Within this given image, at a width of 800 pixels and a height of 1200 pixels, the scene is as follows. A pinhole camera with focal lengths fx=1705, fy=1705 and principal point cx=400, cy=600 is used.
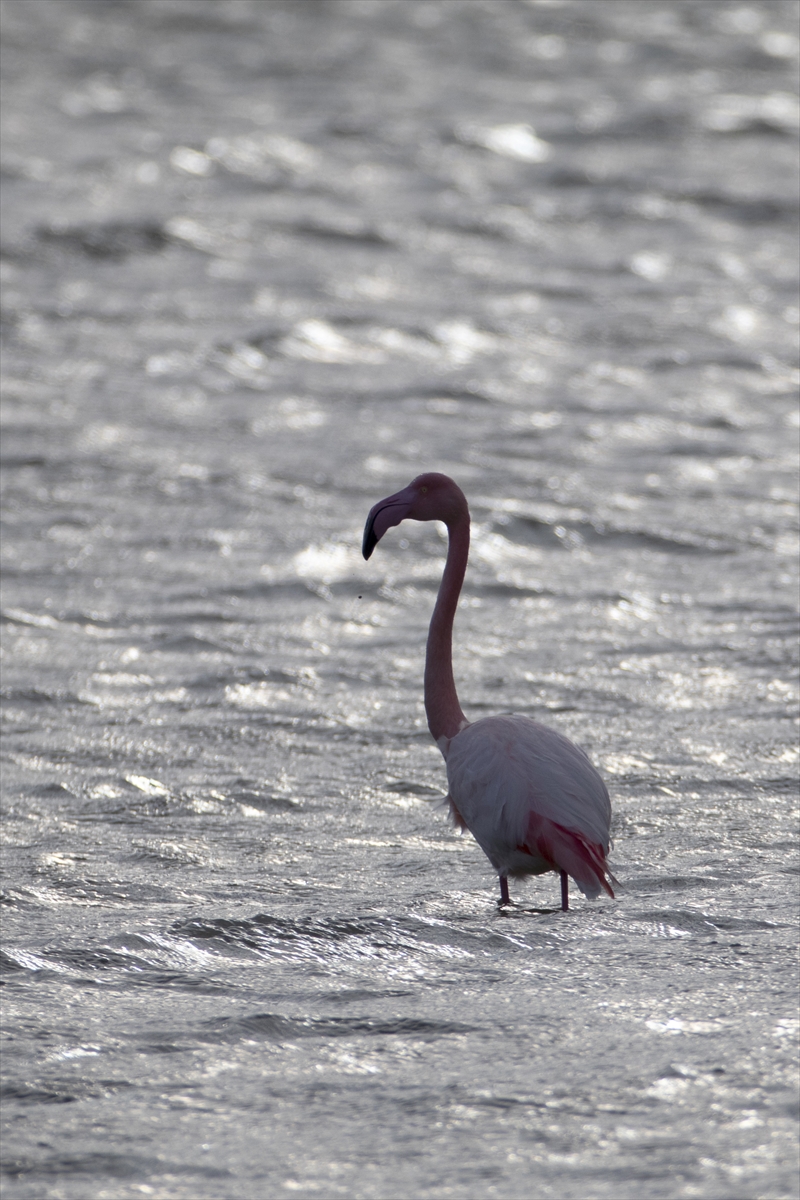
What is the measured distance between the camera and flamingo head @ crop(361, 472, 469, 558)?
214 inches

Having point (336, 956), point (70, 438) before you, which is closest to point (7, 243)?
point (70, 438)

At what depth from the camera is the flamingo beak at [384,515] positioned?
5371mm

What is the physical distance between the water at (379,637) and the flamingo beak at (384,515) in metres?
0.99

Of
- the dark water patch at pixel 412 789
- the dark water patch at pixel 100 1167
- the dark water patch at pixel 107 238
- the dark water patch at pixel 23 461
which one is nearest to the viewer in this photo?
the dark water patch at pixel 100 1167

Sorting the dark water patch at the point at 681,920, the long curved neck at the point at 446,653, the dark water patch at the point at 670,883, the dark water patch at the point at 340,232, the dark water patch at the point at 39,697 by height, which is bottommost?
the dark water patch at the point at 39,697

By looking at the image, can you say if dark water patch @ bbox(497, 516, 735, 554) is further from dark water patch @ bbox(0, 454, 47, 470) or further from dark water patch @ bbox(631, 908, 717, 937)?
dark water patch @ bbox(631, 908, 717, 937)

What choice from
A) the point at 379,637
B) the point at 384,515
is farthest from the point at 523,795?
the point at 379,637

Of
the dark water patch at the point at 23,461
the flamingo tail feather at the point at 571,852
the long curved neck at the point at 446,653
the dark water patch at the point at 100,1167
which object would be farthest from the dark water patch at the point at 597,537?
the dark water patch at the point at 100,1167

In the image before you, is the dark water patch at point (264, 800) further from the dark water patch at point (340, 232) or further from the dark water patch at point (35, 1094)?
the dark water patch at point (340, 232)

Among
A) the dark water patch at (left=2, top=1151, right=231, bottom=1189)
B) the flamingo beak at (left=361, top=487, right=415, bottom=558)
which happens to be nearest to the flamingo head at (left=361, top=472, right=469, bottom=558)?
the flamingo beak at (left=361, top=487, right=415, bottom=558)

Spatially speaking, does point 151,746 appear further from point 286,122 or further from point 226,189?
point 286,122

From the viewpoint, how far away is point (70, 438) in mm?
10547

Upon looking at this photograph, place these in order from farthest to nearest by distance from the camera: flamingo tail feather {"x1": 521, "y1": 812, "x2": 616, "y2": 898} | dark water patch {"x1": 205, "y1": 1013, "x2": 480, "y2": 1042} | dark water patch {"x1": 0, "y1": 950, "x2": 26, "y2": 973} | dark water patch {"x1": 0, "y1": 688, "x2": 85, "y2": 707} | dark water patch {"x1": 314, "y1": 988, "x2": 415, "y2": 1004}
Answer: dark water patch {"x1": 0, "y1": 688, "x2": 85, "y2": 707}, flamingo tail feather {"x1": 521, "y1": 812, "x2": 616, "y2": 898}, dark water patch {"x1": 0, "y1": 950, "x2": 26, "y2": 973}, dark water patch {"x1": 314, "y1": 988, "x2": 415, "y2": 1004}, dark water patch {"x1": 205, "y1": 1013, "x2": 480, "y2": 1042}

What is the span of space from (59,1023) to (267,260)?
1156 centimetres
